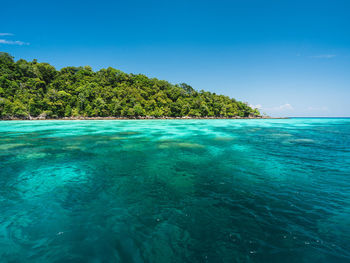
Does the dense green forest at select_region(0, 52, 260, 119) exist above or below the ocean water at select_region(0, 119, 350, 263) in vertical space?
above

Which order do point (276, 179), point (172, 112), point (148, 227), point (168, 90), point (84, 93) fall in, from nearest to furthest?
point (148, 227) → point (276, 179) → point (84, 93) → point (172, 112) → point (168, 90)

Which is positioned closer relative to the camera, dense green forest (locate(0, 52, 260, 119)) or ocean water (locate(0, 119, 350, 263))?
ocean water (locate(0, 119, 350, 263))

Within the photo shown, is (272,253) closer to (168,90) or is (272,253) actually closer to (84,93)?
(84,93)

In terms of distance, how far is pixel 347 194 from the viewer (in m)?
6.77

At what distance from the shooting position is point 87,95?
251 ft

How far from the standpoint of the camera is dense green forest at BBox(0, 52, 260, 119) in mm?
64375

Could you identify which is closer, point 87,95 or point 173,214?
point 173,214

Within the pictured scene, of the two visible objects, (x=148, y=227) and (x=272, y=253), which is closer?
(x=272, y=253)

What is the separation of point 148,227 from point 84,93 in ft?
288

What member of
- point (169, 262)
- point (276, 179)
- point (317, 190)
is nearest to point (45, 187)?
point (169, 262)

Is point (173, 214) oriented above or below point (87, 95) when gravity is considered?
below

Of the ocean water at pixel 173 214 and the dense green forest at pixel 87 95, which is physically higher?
the dense green forest at pixel 87 95

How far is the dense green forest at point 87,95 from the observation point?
64.4 m

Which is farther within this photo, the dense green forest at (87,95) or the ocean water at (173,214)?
the dense green forest at (87,95)
